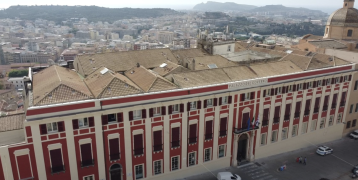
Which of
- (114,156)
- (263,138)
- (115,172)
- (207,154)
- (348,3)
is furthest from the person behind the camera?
(348,3)


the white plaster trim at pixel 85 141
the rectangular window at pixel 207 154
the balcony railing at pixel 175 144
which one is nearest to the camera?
the white plaster trim at pixel 85 141

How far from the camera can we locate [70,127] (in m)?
27.2

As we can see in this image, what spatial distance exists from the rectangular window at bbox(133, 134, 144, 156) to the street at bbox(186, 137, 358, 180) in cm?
750

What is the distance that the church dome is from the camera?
61781mm

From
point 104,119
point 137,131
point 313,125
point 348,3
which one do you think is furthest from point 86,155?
point 348,3

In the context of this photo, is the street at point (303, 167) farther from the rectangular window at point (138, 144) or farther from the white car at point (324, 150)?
the rectangular window at point (138, 144)

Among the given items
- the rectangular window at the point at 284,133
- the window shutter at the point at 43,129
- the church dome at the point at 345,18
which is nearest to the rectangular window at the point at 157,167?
the window shutter at the point at 43,129

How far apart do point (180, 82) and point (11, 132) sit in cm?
1795

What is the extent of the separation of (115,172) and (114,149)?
280cm

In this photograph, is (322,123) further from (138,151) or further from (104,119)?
(104,119)

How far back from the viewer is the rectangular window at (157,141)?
1236 inches

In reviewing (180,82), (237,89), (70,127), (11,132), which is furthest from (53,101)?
(237,89)

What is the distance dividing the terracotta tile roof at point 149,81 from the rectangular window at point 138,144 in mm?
5003

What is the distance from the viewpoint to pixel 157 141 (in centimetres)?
3167
